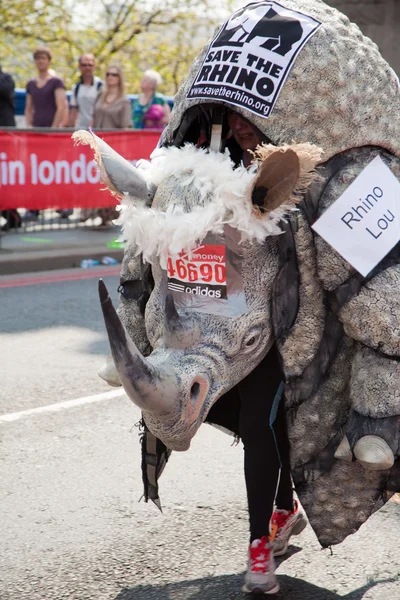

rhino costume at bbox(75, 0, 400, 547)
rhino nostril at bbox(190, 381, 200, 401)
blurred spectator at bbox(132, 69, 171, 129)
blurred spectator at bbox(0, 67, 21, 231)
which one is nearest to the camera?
rhino nostril at bbox(190, 381, 200, 401)

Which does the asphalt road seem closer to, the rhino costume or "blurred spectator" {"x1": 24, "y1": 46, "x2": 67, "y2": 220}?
the rhino costume

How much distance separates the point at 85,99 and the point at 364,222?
10.1m

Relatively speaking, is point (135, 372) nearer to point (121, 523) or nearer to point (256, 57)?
point (256, 57)

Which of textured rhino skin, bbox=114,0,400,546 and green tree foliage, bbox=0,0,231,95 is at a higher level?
textured rhino skin, bbox=114,0,400,546

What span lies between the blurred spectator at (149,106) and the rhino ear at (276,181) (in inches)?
371

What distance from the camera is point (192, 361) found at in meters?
2.95

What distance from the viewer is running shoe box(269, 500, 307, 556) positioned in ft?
12.5

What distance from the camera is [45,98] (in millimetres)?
12312

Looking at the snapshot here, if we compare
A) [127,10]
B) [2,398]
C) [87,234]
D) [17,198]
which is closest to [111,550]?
[2,398]

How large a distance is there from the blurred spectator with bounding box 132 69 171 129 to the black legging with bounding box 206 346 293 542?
9099 mm

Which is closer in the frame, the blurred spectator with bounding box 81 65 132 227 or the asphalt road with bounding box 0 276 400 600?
the asphalt road with bounding box 0 276 400 600

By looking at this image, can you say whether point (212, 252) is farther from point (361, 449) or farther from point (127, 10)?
point (127, 10)

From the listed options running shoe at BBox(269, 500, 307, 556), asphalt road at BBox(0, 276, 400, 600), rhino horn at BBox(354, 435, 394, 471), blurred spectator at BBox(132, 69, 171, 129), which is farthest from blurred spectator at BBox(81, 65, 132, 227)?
rhino horn at BBox(354, 435, 394, 471)


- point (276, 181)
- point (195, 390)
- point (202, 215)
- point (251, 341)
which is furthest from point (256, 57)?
point (195, 390)
